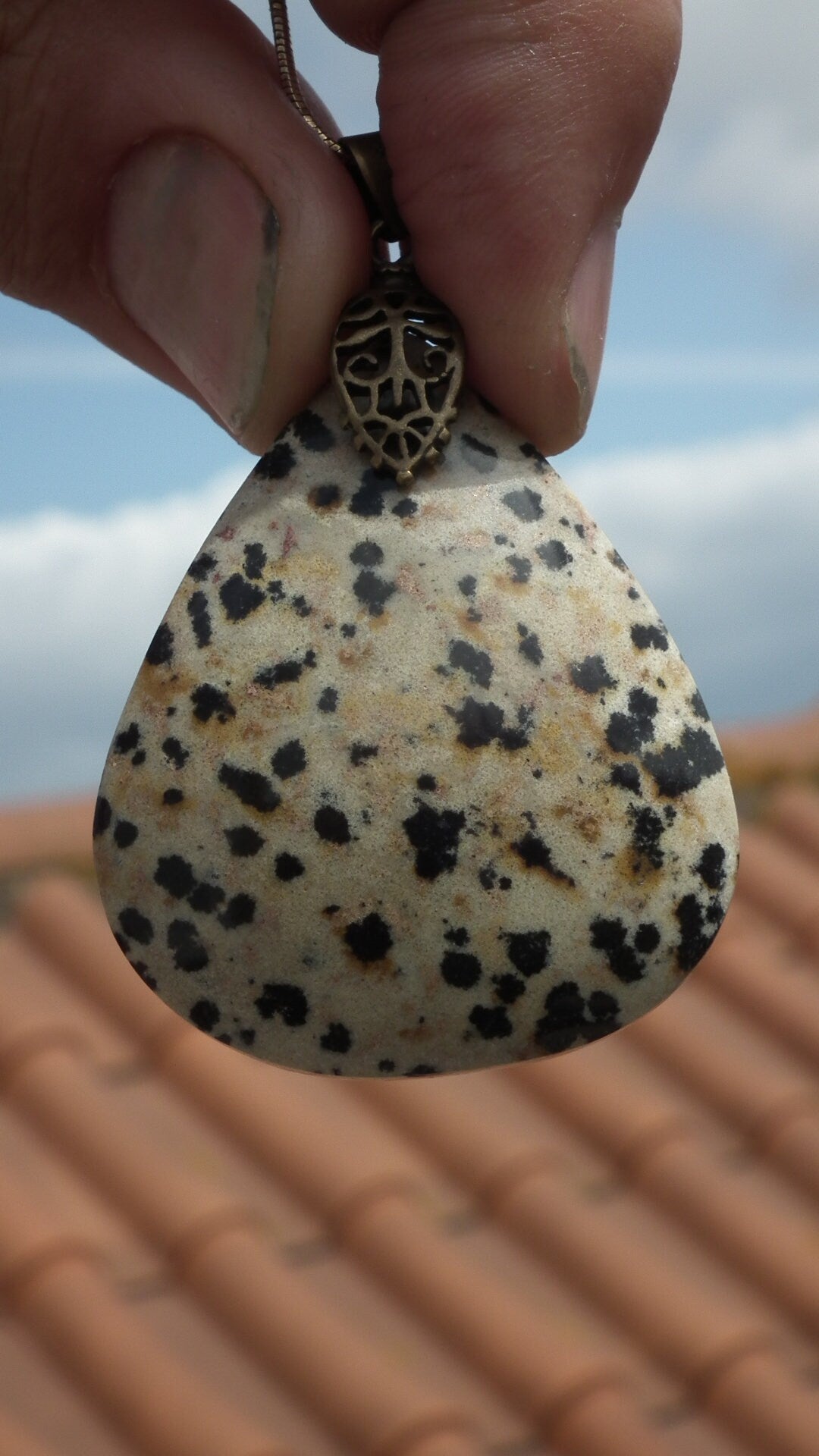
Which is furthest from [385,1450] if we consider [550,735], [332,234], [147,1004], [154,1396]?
[332,234]

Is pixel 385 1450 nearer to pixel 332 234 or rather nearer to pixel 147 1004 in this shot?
pixel 147 1004

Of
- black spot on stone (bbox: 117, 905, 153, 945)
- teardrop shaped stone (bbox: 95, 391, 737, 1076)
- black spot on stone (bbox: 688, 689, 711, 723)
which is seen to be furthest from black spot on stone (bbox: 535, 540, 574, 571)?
black spot on stone (bbox: 117, 905, 153, 945)

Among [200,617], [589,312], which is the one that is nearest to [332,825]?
[200,617]

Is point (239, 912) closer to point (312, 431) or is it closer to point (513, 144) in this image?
point (312, 431)

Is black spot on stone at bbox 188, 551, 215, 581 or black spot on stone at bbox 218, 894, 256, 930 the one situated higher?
black spot on stone at bbox 188, 551, 215, 581

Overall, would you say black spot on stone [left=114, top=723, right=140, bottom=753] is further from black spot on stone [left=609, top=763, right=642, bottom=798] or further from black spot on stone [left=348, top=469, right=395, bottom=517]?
black spot on stone [left=609, top=763, right=642, bottom=798]

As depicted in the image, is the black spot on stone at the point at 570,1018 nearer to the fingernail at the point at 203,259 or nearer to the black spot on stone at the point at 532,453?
the black spot on stone at the point at 532,453

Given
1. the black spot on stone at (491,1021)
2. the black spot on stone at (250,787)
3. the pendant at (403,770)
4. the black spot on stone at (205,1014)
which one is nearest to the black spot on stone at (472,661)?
the pendant at (403,770)
